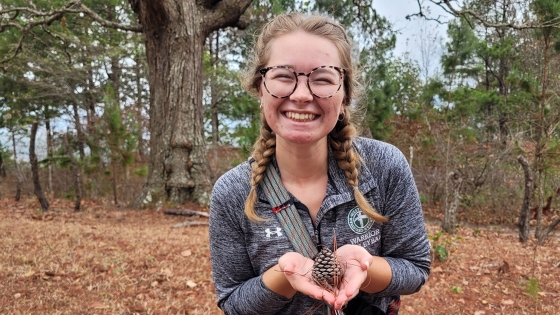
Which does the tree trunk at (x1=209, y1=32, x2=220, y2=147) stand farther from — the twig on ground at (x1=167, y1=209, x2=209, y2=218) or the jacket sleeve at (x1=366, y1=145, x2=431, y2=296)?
the jacket sleeve at (x1=366, y1=145, x2=431, y2=296)

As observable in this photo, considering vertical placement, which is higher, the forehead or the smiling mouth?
the forehead

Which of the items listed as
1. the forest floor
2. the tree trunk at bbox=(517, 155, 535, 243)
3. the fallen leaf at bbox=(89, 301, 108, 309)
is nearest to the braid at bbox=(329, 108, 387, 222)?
the forest floor

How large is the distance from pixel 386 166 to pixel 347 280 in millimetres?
516

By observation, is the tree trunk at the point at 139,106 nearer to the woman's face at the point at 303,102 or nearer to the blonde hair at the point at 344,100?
the blonde hair at the point at 344,100

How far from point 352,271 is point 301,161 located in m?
0.49

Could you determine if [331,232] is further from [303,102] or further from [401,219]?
[303,102]

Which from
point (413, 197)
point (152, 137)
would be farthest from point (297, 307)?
point (152, 137)

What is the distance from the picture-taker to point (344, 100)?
1.58 m

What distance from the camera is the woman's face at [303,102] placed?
1391 mm

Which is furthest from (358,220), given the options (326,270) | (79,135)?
(79,135)

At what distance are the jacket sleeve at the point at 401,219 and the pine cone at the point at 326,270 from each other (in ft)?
1.22

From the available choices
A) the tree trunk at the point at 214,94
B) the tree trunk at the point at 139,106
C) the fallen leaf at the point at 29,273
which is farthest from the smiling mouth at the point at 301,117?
the tree trunk at the point at 214,94

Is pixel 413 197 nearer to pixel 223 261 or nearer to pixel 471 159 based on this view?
pixel 223 261

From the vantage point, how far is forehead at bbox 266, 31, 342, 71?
140 centimetres
